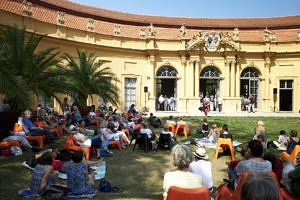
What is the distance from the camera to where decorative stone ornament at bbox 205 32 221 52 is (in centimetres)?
2886

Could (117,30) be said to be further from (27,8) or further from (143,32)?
(27,8)

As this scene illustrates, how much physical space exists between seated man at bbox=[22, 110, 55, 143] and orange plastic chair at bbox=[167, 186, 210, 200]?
336 inches

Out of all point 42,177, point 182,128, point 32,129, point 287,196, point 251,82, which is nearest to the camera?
point 287,196

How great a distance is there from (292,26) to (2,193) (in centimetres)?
2846

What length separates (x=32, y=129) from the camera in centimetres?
1180

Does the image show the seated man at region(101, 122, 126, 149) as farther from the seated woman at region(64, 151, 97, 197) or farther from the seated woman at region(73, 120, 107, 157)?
the seated woman at region(64, 151, 97, 197)

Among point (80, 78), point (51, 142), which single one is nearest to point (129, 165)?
point (51, 142)

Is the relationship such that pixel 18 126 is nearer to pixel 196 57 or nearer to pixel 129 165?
pixel 129 165

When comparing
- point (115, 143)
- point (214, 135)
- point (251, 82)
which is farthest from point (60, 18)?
point (251, 82)

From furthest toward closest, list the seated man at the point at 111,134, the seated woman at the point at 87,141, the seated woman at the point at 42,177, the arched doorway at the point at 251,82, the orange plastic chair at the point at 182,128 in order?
1. the arched doorway at the point at 251,82
2. the orange plastic chair at the point at 182,128
3. the seated man at the point at 111,134
4. the seated woman at the point at 87,141
5. the seated woman at the point at 42,177

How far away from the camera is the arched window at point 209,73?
97.9ft

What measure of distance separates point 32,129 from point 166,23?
2076cm

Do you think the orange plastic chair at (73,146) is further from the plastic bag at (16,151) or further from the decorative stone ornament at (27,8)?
the decorative stone ornament at (27,8)

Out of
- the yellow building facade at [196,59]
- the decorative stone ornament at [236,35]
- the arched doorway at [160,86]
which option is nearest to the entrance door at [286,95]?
the yellow building facade at [196,59]
